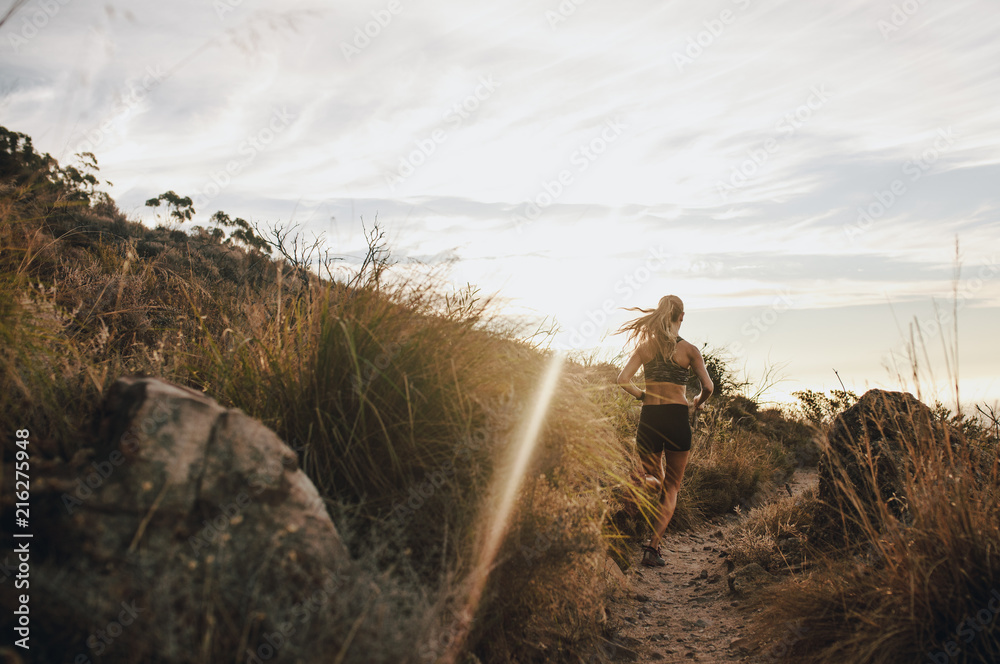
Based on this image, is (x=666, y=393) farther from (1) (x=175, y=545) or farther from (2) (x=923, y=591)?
(1) (x=175, y=545)

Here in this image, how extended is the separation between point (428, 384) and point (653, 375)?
11.8 feet

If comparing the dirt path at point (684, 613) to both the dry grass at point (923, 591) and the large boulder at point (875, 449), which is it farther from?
the large boulder at point (875, 449)

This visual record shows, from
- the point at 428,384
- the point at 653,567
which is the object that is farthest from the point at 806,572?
the point at 428,384

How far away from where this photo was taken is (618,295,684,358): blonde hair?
6.05 m

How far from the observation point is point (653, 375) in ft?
20.2

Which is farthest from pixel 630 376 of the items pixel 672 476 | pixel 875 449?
pixel 875 449

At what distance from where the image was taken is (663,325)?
613 centimetres

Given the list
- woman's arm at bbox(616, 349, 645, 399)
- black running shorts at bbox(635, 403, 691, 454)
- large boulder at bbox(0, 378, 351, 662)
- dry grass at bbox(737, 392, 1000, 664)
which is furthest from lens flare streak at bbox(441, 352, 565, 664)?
black running shorts at bbox(635, 403, 691, 454)

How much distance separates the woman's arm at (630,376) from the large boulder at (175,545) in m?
4.07

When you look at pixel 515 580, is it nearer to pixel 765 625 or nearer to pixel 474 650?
pixel 474 650

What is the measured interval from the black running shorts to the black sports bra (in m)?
0.28

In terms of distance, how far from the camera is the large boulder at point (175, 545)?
5.74 feet

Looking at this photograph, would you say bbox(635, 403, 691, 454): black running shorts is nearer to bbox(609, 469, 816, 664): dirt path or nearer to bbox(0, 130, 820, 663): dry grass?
bbox(609, 469, 816, 664): dirt path

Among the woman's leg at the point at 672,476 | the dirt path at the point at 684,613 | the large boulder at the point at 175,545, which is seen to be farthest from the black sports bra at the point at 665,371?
the large boulder at the point at 175,545
